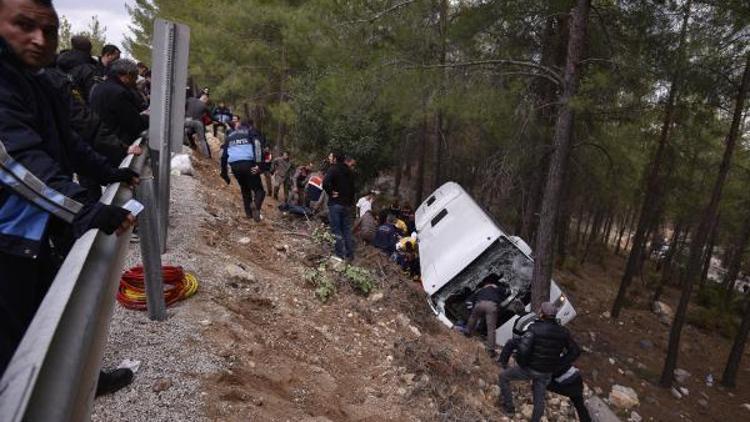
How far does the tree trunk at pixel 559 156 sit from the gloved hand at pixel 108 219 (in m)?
7.50

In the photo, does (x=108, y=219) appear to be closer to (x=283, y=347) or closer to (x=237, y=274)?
(x=283, y=347)

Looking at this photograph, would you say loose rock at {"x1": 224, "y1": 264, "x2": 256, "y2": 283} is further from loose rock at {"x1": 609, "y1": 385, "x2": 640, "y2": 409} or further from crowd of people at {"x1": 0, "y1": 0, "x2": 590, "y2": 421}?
loose rock at {"x1": 609, "y1": 385, "x2": 640, "y2": 409}

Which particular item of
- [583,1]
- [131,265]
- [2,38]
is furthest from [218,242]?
[583,1]

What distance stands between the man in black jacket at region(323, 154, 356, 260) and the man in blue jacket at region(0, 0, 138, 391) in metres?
5.91

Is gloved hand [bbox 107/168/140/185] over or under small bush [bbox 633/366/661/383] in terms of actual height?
over

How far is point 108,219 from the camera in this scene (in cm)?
178

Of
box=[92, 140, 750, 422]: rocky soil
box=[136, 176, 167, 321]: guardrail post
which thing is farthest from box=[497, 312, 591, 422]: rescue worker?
box=[136, 176, 167, 321]: guardrail post

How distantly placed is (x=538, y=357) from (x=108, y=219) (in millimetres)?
5393

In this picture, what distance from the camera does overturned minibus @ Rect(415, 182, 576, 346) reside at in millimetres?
8344

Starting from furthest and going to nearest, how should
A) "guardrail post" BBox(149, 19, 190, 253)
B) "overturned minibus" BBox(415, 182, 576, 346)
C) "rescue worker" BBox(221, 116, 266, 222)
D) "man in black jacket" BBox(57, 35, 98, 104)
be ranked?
"overturned minibus" BBox(415, 182, 576, 346) < "rescue worker" BBox(221, 116, 266, 222) < "man in black jacket" BBox(57, 35, 98, 104) < "guardrail post" BBox(149, 19, 190, 253)

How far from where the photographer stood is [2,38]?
1844mm

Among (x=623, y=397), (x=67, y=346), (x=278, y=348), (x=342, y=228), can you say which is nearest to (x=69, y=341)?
(x=67, y=346)

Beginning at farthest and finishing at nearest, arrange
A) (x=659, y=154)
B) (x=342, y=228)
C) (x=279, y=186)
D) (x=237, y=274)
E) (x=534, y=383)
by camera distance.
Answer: (x=659, y=154) < (x=279, y=186) < (x=342, y=228) < (x=534, y=383) < (x=237, y=274)

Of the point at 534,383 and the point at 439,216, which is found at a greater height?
the point at 439,216
